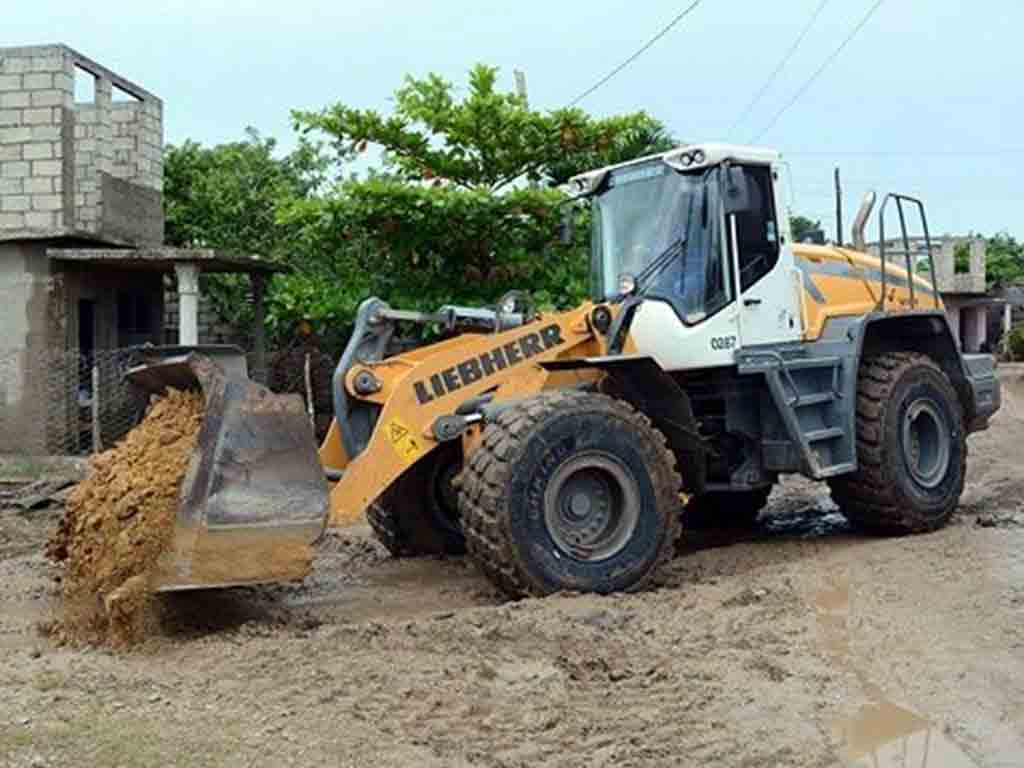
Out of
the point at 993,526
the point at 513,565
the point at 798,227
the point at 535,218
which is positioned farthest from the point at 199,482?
the point at 535,218

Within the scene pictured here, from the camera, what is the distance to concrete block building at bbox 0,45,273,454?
15.2m

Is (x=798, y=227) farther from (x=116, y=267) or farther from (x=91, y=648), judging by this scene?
(x=116, y=267)

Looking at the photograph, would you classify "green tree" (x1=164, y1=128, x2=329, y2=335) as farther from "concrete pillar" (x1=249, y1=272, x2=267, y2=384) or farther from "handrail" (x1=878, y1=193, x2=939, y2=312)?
"handrail" (x1=878, y1=193, x2=939, y2=312)

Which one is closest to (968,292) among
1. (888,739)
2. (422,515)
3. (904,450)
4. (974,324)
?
(974,324)

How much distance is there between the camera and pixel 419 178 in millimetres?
14781

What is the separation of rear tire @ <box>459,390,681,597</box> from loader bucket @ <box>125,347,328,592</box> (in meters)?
1.05

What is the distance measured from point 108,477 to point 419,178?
839cm

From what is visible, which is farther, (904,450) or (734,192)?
(904,450)

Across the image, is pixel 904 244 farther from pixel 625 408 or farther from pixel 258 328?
pixel 258 328

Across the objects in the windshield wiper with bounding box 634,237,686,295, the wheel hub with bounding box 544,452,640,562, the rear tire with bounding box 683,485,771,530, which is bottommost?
the rear tire with bounding box 683,485,771,530

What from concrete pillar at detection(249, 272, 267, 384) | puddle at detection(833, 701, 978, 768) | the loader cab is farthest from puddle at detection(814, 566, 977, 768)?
concrete pillar at detection(249, 272, 267, 384)

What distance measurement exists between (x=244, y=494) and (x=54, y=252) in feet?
32.5

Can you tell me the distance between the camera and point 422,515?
8953mm

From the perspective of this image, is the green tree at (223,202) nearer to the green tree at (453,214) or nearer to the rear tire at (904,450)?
the green tree at (453,214)
